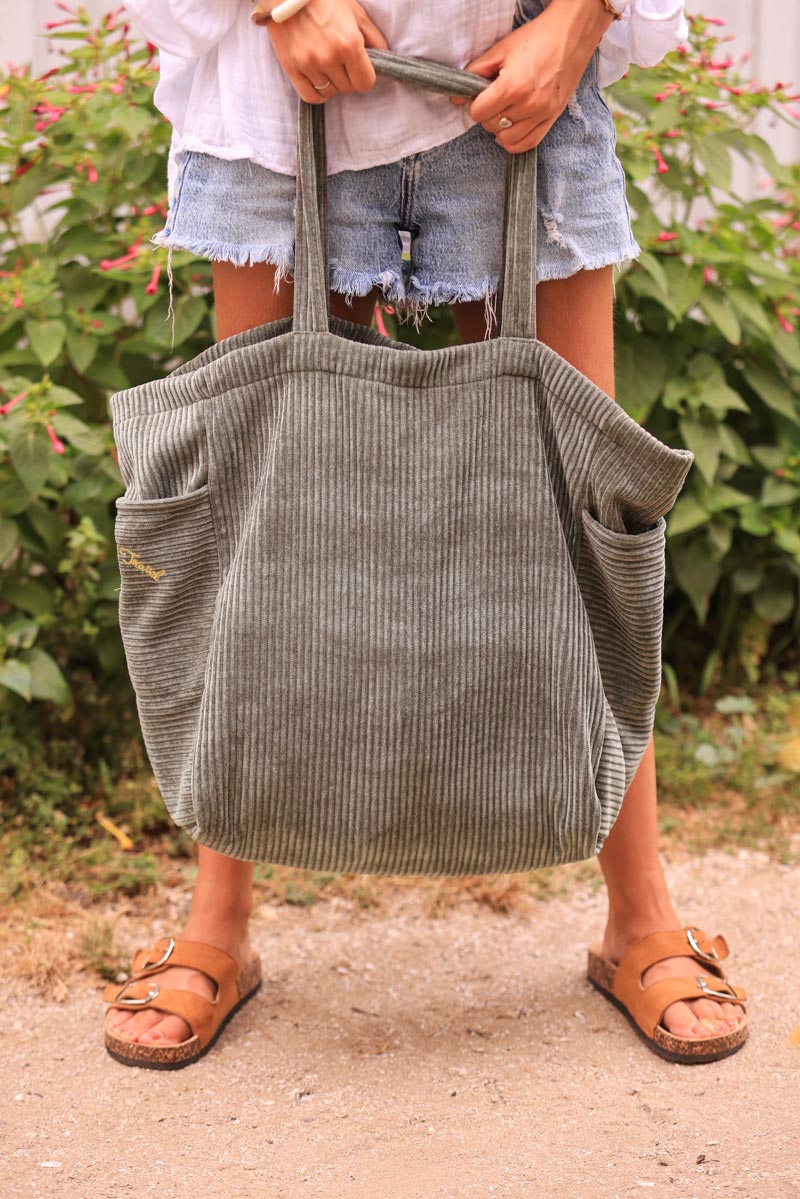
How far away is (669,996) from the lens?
5.23ft

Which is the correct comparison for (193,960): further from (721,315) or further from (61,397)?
(721,315)

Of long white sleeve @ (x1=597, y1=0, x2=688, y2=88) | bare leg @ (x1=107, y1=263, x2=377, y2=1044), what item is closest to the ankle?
bare leg @ (x1=107, y1=263, x2=377, y2=1044)

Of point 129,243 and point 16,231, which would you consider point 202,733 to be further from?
point 16,231

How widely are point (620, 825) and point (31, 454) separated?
1.17 meters

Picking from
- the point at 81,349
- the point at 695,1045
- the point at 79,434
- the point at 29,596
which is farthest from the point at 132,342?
the point at 695,1045

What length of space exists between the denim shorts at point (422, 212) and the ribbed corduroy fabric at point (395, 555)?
7cm

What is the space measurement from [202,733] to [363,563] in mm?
252

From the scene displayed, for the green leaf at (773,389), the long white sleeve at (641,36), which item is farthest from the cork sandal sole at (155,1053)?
the green leaf at (773,389)

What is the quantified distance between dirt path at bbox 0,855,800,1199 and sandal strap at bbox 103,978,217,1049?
0.04 meters

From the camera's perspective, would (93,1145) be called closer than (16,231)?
Yes

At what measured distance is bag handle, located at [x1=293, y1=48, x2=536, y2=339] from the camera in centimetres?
128

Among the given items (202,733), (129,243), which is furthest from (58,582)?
(202,733)

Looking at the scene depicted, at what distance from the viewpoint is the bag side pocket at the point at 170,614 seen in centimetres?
132

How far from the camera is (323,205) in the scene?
1314mm
